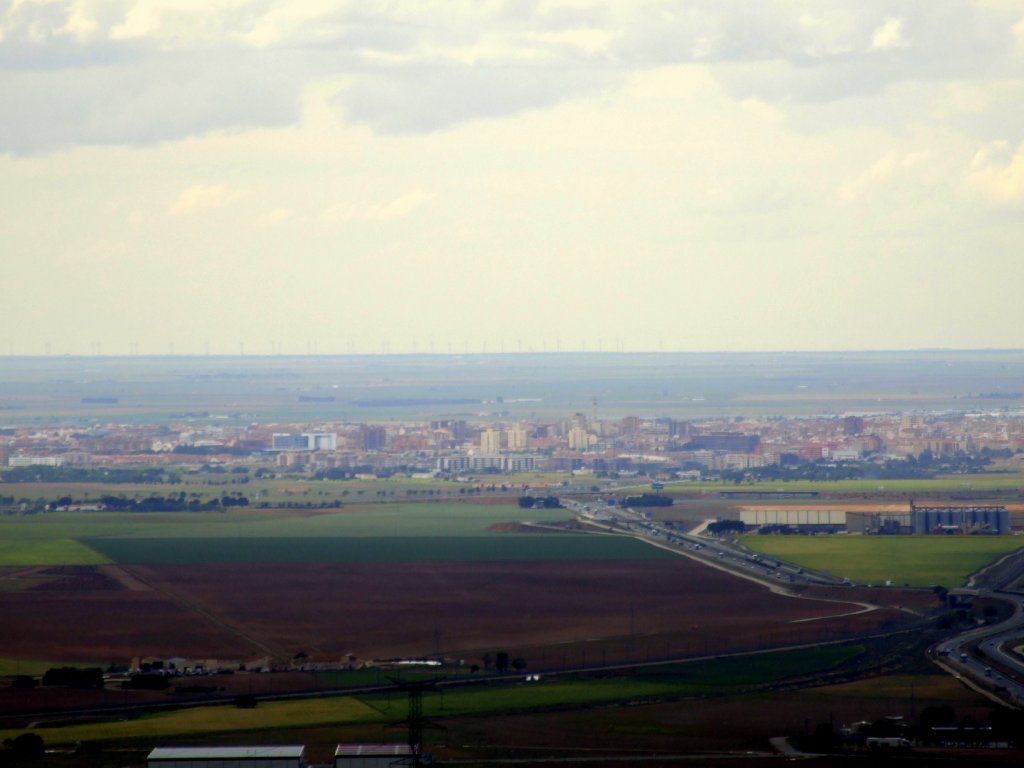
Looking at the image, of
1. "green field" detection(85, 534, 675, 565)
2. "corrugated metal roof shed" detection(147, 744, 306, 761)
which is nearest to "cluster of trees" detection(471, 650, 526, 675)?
"corrugated metal roof shed" detection(147, 744, 306, 761)

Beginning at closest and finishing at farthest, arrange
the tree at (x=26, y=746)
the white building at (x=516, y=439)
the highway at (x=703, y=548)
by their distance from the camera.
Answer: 1. the tree at (x=26, y=746)
2. the highway at (x=703, y=548)
3. the white building at (x=516, y=439)

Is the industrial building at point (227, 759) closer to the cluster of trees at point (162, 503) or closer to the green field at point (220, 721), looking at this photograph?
the green field at point (220, 721)

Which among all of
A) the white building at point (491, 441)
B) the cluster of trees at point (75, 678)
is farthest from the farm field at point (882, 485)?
the cluster of trees at point (75, 678)

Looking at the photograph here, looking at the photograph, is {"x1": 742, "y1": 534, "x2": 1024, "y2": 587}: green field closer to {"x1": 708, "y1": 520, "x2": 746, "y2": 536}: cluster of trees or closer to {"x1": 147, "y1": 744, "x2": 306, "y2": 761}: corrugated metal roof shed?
{"x1": 708, "y1": 520, "x2": 746, "y2": 536}: cluster of trees

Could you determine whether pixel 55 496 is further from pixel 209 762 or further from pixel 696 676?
pixel 209 762

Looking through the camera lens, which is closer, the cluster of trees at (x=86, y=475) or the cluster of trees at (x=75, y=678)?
the cluster of trees at (x=75, y=678)

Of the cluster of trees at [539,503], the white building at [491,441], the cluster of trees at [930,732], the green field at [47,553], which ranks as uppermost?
the white building at [491,441]
